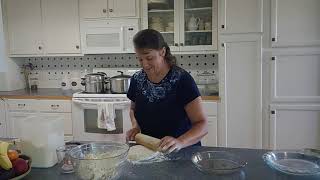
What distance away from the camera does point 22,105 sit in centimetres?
338

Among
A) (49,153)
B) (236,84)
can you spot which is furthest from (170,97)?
(236,84)

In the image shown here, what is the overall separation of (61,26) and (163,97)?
2302 mm

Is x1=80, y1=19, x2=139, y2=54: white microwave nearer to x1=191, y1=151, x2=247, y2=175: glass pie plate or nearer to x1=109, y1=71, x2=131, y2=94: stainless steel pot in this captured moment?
x1=109, y1=71, x2=131, y2=94: stainless steel pot

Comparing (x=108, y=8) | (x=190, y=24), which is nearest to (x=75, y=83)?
(x=108, y=8)

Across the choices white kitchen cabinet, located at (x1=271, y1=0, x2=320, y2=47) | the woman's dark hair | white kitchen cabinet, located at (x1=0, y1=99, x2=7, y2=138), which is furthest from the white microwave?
the woman's dark hair

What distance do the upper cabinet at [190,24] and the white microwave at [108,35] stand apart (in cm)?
20

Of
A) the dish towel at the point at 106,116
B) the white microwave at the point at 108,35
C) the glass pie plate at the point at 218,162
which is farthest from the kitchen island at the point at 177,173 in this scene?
the white microwave at the point at 108,35

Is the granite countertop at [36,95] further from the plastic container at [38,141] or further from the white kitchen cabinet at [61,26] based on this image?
the plastic container at [38,141]

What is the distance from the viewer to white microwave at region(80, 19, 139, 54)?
10.9 ft

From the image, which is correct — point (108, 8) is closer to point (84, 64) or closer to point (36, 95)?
point (84, 64)

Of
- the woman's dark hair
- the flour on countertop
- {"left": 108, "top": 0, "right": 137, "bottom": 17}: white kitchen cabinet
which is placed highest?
{"left": 108, "top": 0, "right": 137, "bottom": 17}: white kitchen cabinet

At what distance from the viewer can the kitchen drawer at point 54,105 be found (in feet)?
10.8

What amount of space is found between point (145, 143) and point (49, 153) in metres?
0.43

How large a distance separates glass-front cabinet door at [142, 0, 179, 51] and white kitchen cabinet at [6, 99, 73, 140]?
125 centimetres
